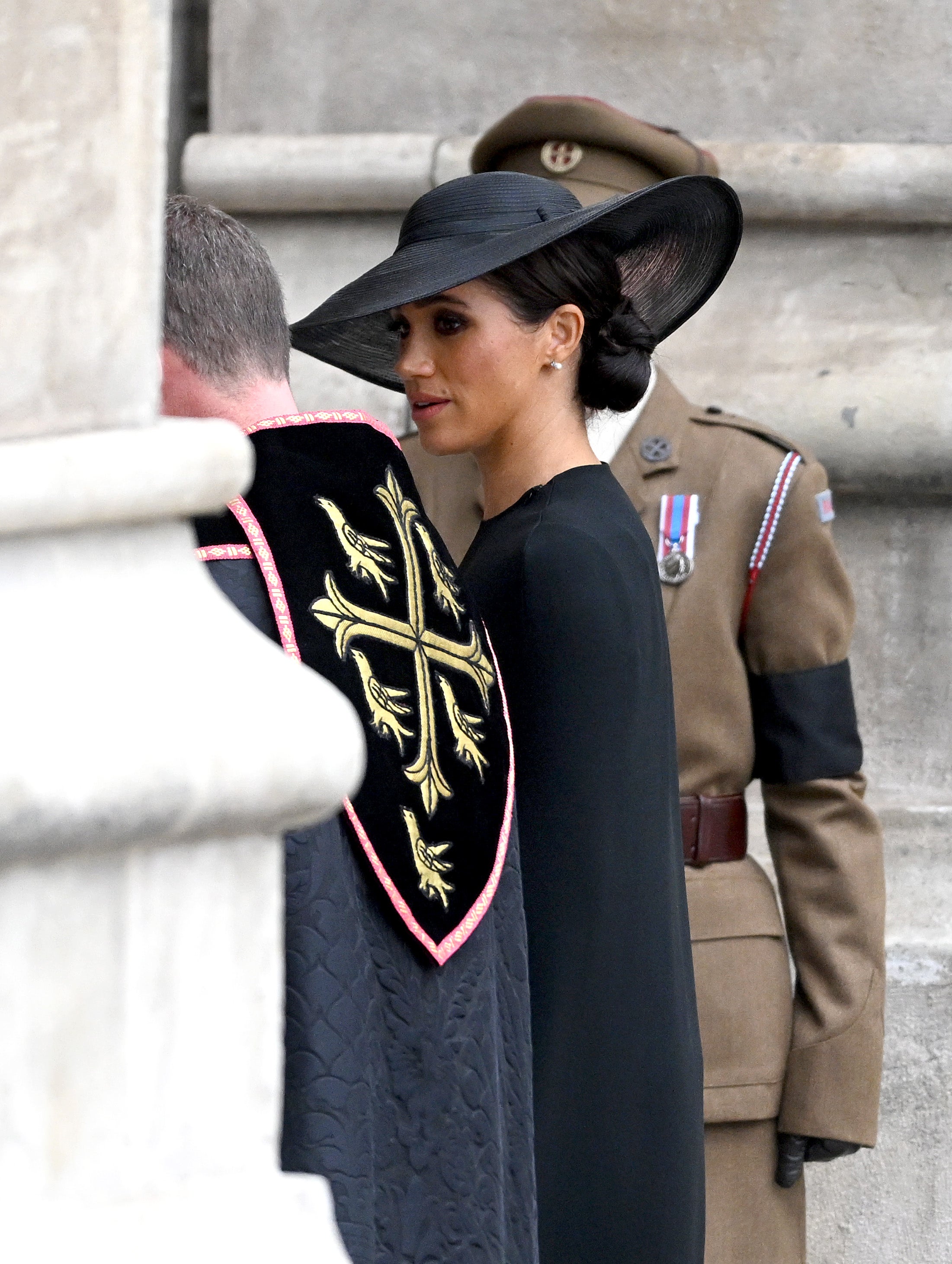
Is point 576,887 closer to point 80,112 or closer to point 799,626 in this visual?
point 799,626

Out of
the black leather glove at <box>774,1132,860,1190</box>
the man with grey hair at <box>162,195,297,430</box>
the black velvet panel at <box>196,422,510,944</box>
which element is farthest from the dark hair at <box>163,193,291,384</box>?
the black leather glove at <box>774,1132,860,1190</box>

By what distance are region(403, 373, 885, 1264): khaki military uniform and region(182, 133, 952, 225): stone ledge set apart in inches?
39.5

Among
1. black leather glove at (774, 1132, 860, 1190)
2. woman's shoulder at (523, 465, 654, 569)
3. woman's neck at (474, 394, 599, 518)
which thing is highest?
woman's neck at (474, 394, 599, 518)

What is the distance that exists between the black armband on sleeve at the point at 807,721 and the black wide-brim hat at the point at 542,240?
1.56 ft

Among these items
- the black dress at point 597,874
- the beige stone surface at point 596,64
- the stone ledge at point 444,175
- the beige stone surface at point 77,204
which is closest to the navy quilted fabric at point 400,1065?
the black dress at point 597,874

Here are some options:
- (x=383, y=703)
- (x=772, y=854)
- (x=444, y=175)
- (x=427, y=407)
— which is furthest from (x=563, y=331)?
(x=444, y=175)

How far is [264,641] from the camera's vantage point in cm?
95

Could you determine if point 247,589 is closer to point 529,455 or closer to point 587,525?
point 587,525

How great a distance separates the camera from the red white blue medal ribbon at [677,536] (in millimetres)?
2338

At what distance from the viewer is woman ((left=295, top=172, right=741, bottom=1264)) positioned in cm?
163

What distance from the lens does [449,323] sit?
1830 millimetres

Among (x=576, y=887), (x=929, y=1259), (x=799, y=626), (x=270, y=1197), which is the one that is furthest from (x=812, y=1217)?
(x=270, y=1197)

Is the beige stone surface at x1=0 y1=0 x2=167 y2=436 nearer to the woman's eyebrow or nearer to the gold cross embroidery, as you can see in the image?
the gold cross embroidery

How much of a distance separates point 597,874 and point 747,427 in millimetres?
969
